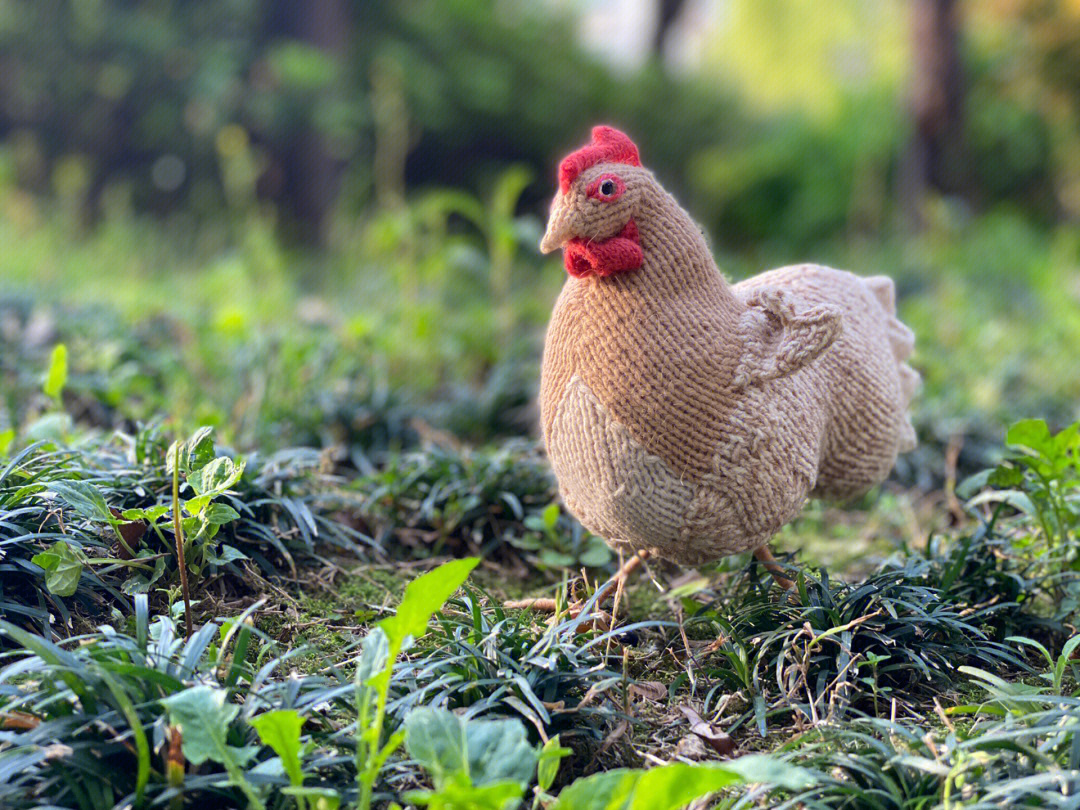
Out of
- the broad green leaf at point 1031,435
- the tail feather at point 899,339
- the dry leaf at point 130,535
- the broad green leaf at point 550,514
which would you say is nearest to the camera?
the dry leaf at point 130,535

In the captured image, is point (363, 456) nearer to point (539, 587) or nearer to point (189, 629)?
point (539, 587)

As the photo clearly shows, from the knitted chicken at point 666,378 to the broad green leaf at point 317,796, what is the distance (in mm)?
677

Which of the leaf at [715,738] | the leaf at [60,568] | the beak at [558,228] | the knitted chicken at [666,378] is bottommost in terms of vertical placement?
the leaf at [715,738]

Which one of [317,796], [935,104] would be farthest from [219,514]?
[935,104]

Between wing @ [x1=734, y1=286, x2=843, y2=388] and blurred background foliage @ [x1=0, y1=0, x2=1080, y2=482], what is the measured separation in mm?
738

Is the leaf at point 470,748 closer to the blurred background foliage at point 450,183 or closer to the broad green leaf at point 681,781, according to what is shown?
the broad green leaf at point 681,781

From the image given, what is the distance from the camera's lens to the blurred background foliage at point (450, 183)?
355cm

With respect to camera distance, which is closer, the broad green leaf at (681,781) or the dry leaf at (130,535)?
the broad green leaf at (681,781)

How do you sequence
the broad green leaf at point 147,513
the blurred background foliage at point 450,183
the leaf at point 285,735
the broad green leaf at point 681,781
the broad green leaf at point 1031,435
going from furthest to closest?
the blurred background foliage at point 450,183 < the broad green leaf at point 1031,435 < the broad green leaf at point 147,513 < the leaf at point 285,735 < the broad green leaf at point 681,781

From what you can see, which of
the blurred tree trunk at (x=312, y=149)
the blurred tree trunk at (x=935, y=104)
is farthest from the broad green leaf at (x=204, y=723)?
the blurred tree trunk at (x=935, y=104)

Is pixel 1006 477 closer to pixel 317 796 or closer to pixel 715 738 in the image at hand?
pixel 715 738

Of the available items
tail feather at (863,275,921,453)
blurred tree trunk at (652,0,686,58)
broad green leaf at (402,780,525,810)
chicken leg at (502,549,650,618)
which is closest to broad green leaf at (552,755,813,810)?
broad green leaf at (402,780,525,810)

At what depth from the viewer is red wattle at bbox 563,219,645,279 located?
1.56 metres

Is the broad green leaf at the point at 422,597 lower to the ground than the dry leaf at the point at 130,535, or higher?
higher
